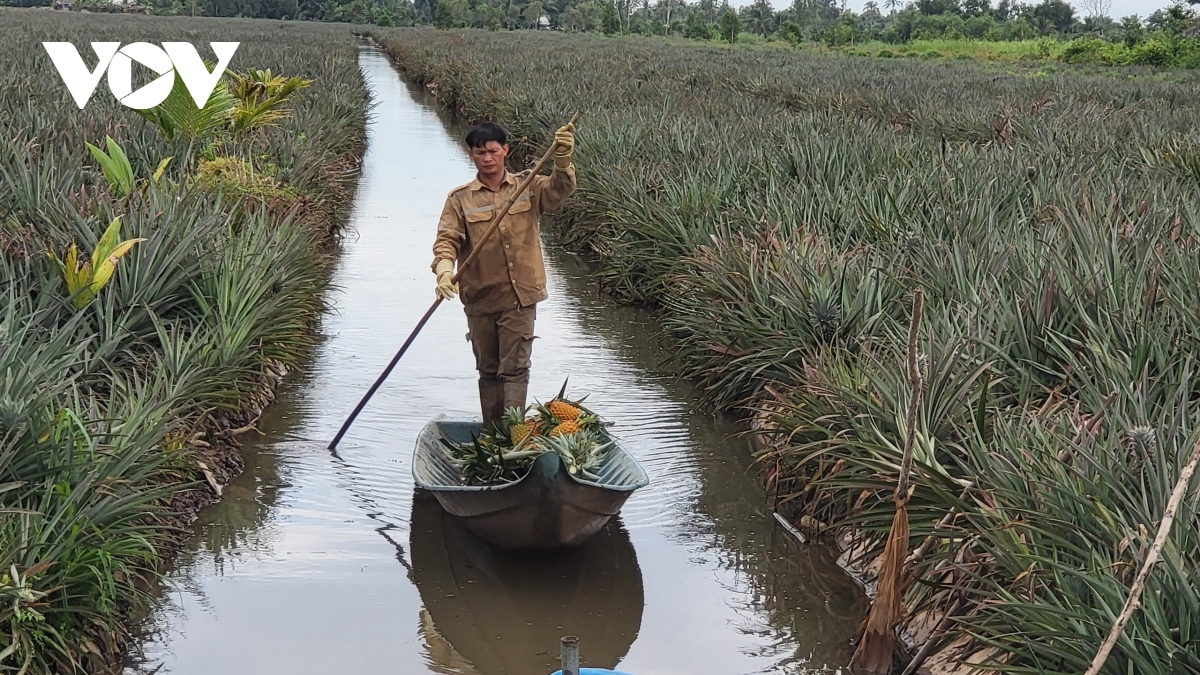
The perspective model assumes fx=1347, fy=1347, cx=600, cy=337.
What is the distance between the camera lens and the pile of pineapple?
626 cm

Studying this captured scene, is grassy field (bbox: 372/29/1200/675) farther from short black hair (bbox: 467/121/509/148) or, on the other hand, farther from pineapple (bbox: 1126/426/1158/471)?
short black hair (bbox: 467/121/509/148)

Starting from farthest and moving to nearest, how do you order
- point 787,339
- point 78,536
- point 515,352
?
point 787,339, point 515,352, point 78,536

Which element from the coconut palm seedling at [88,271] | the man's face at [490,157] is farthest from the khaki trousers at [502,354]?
the coconut palm seedling at [88,271]

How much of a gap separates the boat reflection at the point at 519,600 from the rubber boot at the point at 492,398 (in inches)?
31.6

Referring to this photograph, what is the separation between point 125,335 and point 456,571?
2.12 meters

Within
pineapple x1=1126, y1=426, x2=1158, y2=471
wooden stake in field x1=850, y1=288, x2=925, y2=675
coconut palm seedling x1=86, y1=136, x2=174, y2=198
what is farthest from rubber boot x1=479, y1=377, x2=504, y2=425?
coconut palm seedling x1=86, y1=136, x2=174, y2=198

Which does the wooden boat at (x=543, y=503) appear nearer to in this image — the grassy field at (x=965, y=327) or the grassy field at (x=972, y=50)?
the grassy field at (x=965, y=327)

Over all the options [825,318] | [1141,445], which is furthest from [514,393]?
[1141,445]

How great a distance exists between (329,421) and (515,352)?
187 centimetres

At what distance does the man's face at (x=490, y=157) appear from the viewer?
23.6 feet

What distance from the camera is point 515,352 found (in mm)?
7551

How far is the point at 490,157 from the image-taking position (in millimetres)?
7223

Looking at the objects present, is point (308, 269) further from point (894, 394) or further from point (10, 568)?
point (10, 568)

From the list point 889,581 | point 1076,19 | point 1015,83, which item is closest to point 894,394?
point 889,581
